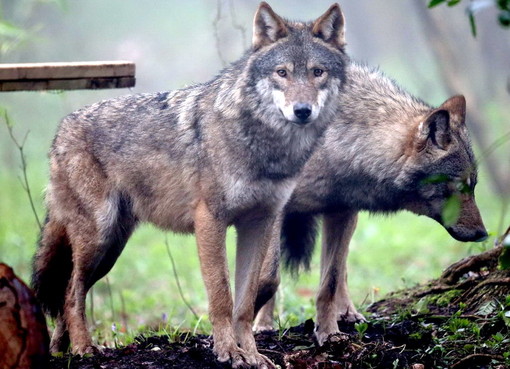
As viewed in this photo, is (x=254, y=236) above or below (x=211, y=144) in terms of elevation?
below

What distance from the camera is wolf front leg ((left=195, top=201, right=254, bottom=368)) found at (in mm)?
4645

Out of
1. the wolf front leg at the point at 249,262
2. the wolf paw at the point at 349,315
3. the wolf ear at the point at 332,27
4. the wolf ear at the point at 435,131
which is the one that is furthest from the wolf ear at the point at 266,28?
the wolf paw at the point at 349,315

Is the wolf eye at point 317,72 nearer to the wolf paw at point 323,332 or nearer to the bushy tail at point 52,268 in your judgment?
the wolf paw at point 323,332

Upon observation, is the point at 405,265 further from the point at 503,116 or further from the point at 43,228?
the point at 503,116

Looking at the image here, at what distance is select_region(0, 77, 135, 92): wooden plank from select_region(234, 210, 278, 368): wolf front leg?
4.16 ft

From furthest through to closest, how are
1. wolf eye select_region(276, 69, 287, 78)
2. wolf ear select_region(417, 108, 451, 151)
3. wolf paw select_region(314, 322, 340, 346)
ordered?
wolf ear select_region(417, 108, 451, 151), wolf paw select_region(314, 322, 340, 346), wolf eye select_region(276, 69, 287, 78)

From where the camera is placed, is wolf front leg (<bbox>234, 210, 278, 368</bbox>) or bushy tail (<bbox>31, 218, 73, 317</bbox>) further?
bushy tail (<bbox>31, 218, 73, 317</bbox>)

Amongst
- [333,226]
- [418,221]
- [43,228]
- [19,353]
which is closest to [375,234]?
[418,221]

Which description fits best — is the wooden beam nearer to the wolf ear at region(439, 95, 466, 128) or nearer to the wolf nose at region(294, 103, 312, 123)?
the wolf nose at region(294, 103, 312, 123)

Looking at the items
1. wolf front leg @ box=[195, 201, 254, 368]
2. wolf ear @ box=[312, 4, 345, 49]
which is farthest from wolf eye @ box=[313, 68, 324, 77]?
wolf front leg @ box=[195, 201, 254, 368]

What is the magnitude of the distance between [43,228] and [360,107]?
8.65 feet

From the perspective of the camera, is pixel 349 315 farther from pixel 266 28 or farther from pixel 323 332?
pixel 266 28

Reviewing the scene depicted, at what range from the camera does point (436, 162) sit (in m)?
5.52

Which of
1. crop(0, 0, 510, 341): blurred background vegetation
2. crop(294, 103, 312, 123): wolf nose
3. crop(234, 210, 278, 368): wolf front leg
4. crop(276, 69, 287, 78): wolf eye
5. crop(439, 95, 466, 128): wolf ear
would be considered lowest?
crop(0, 0, 510, 341): blurred background vegetation
